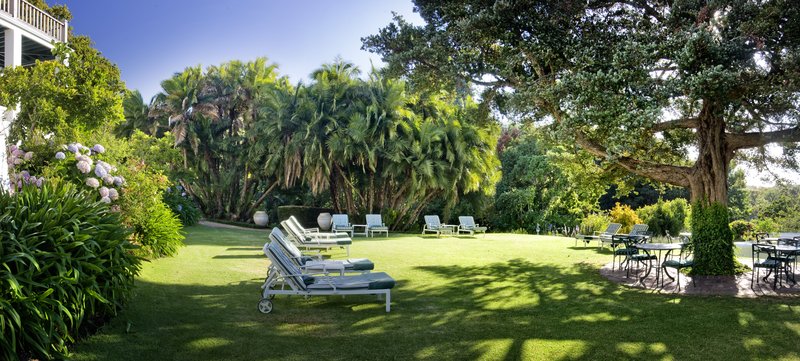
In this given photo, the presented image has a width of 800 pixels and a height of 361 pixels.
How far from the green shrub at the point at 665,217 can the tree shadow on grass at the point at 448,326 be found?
14.0m

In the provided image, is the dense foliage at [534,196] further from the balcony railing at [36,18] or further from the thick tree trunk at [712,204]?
the balcony railing at [36,18]

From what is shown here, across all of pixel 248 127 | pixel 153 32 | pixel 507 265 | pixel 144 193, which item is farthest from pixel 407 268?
pixel 248 127

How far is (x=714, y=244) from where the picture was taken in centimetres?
1026

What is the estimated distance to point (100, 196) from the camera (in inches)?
396

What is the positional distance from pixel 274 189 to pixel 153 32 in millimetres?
11379

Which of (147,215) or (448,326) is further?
(147,215)

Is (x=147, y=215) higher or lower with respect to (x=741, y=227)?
higher

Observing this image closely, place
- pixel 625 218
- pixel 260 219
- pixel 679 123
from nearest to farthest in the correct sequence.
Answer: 1. pixel 679 123
2. pixel 625 218
3. pixel 260 219

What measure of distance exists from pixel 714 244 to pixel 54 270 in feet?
34.4

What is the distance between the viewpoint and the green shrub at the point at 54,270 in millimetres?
4359

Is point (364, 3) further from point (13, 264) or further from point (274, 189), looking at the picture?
point (274, 189)

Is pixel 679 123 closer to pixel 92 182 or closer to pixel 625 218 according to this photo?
pixel 625 218

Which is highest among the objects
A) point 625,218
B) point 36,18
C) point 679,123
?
point 36,18

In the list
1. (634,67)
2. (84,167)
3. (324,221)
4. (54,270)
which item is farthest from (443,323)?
(324,221)
